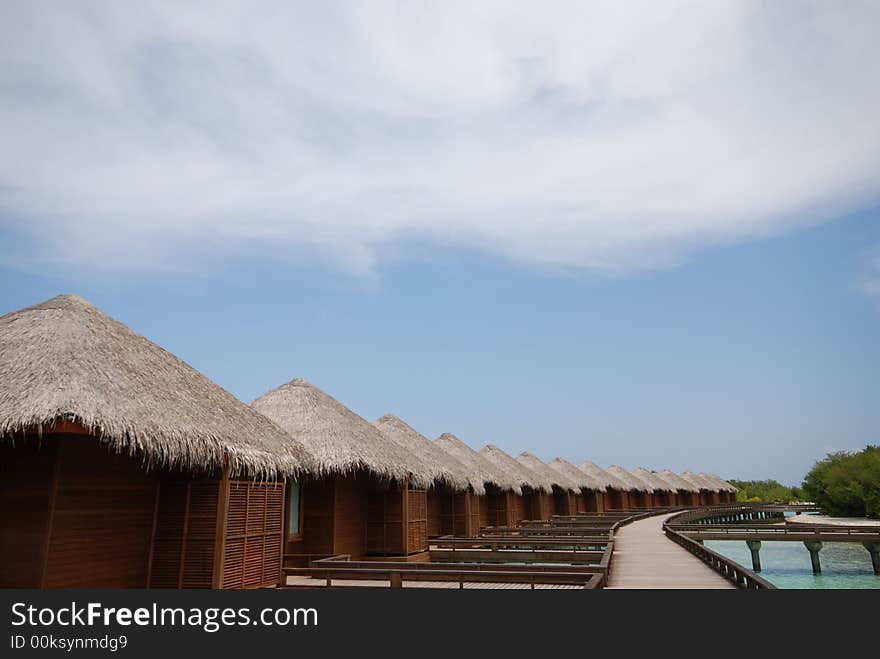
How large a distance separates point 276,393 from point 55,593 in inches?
378

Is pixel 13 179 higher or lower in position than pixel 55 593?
higher

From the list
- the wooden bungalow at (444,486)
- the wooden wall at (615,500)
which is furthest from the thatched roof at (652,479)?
the wooden bungalow at (444,486)

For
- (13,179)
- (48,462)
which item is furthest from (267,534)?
(13,179)

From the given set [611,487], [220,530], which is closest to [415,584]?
[220,530]

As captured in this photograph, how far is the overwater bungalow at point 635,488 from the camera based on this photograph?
44219 millimetres

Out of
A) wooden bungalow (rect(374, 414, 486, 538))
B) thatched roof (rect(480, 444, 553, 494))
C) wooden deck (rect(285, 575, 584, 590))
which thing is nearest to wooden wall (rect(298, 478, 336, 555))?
wooden deck (rect(285, 575, 584, 590))

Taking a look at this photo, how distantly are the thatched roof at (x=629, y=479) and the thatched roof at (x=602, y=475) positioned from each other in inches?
51.4

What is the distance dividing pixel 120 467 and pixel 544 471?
83.8 ft

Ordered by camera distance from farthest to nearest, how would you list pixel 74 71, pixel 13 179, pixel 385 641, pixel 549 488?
pixel 549 488 → pixel 13 179 → pixel 74 71 → pixel 385 641

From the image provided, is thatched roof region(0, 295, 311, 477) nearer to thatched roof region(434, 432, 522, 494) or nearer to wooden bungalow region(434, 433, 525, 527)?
wooden bungalow region(434, 433, 525, 527)

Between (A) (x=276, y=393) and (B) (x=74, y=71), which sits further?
(A) (x=276, y=393)

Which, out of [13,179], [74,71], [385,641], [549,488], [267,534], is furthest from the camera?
[549,488]

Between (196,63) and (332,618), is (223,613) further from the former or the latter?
(196,63)

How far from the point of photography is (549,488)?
2975 centimetres
